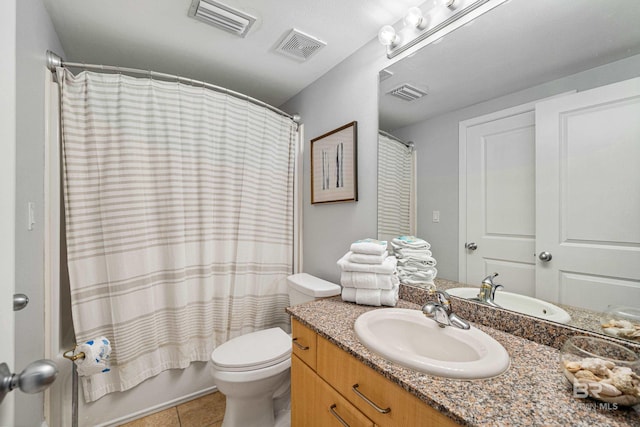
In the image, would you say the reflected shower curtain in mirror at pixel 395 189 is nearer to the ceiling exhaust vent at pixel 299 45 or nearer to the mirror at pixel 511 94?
the mirror at pixel 511 94

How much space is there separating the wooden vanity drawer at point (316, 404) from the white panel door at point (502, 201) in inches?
28.5

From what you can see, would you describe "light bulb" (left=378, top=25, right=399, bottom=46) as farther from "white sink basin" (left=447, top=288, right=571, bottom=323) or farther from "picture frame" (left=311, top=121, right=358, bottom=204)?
"white sink basin" (left=447, top=288, right=571, bottom=323)

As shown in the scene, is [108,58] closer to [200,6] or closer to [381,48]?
[200,6]

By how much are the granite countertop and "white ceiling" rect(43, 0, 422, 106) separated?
5.18ft

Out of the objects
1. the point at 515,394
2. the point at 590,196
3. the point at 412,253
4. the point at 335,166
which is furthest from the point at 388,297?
the point at 335,166

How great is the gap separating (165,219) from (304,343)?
117 centimetres

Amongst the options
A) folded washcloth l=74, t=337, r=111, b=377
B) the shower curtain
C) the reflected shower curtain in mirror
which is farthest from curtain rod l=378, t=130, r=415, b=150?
folded washcloth l=74, t=337, r=111, b=377

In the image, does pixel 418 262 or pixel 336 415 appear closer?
pixel 336 415

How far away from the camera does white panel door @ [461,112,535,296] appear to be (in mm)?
979

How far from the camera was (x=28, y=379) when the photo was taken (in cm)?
51

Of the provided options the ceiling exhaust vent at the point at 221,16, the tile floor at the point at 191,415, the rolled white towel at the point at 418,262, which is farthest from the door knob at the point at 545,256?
the tile floor at the point at 191,415

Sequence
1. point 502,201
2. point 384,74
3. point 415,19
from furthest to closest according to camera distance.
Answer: point 384,74, point 415,19, point 502,201

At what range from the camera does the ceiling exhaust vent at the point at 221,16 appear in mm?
1329

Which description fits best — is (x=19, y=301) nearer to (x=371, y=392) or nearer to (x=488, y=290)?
(x=371, y=392)
